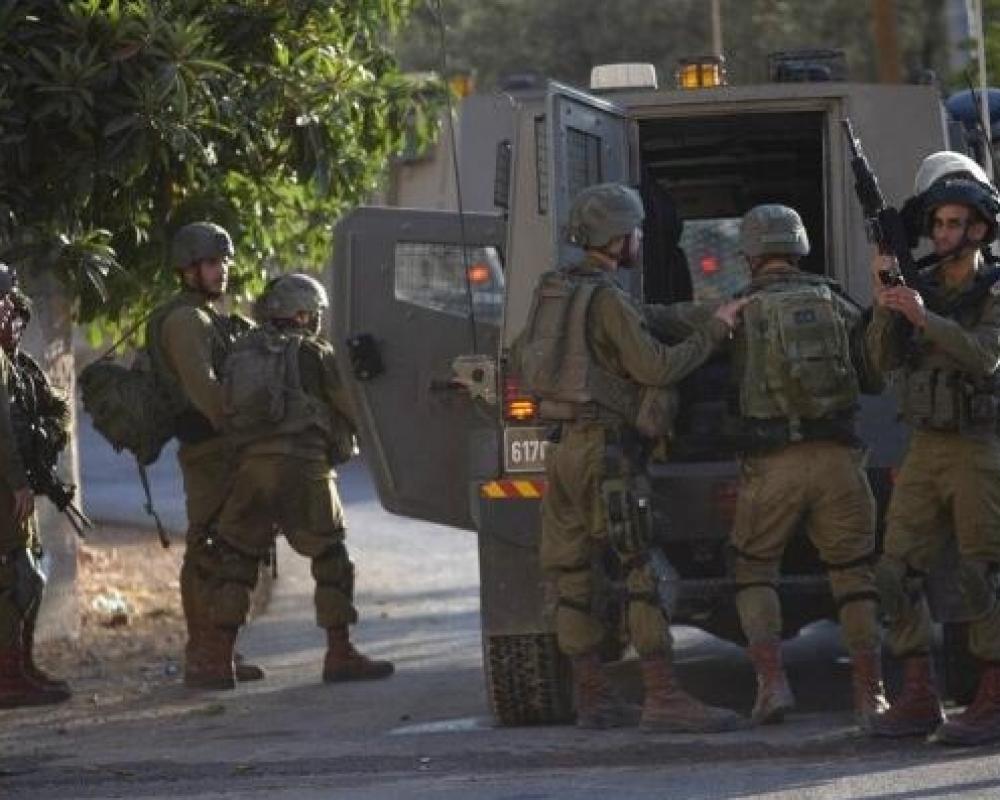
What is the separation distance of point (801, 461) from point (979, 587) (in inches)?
28.9

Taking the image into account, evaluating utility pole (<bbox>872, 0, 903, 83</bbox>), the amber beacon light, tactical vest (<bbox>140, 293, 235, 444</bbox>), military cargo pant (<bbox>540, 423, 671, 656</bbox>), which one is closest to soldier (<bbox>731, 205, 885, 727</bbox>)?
military cargo pant (<bbox>540, 423, 671, 656</bbox>)

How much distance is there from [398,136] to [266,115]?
95 cm

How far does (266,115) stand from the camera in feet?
37.3

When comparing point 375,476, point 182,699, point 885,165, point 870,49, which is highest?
point 870,49

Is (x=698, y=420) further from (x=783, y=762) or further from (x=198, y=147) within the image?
(x=198, y=147)

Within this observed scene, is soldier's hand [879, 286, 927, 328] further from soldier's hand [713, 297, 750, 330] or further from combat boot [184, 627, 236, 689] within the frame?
combat boot [184, 627, 236, 689]

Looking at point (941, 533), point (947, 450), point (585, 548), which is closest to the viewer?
point (947, 450)

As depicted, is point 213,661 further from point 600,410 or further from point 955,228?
point 955,228

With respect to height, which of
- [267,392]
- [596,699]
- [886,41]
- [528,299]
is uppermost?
[886,41]

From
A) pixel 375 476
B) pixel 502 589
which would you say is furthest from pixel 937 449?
pixel 375 476

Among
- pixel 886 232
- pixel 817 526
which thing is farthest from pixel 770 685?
pixel 886 232

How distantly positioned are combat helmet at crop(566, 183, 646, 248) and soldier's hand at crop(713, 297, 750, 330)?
1.35 feet

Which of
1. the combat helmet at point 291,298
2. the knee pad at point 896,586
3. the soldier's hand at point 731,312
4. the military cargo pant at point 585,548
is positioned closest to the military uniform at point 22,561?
the combat helmet at point 291,298

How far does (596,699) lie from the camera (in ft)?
29.9
